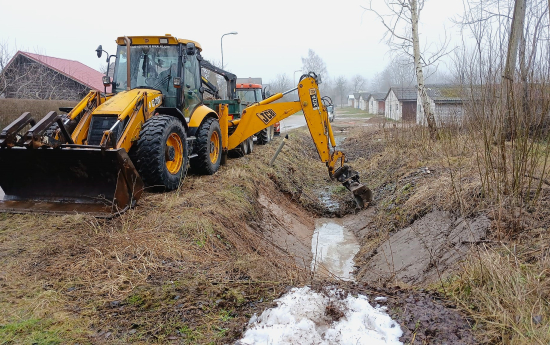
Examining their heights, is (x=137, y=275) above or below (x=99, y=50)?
below

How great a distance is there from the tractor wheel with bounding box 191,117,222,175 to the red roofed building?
13.9m

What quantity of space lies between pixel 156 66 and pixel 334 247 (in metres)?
4.93

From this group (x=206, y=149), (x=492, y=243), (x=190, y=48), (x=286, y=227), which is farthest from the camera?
(x=206, y=149)

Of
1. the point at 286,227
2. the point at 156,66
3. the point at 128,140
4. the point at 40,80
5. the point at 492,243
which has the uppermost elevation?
the point at 40,80

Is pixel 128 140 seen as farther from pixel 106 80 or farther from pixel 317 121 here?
pixel 317 121

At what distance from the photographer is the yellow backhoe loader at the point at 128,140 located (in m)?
5.44

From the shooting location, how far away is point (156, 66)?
25.7 feet

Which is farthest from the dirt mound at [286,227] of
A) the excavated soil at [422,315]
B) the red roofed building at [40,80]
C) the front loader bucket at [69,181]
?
the red roofed building at [40,80]

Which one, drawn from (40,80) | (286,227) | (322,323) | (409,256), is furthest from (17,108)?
(322,323)

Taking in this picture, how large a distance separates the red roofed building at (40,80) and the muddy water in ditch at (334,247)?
54.0 feet

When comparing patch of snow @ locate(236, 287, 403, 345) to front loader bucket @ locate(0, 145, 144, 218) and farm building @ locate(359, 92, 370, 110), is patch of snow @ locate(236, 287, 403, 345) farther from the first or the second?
farm building @ locate(359, 92, 370, 110)

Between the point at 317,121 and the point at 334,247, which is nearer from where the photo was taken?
the point at 334,247

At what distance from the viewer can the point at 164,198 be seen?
6254 mm

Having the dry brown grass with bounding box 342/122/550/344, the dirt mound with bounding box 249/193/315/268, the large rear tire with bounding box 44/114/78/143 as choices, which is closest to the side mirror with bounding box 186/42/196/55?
the large rear tire with bounding box 44/114/78/143
